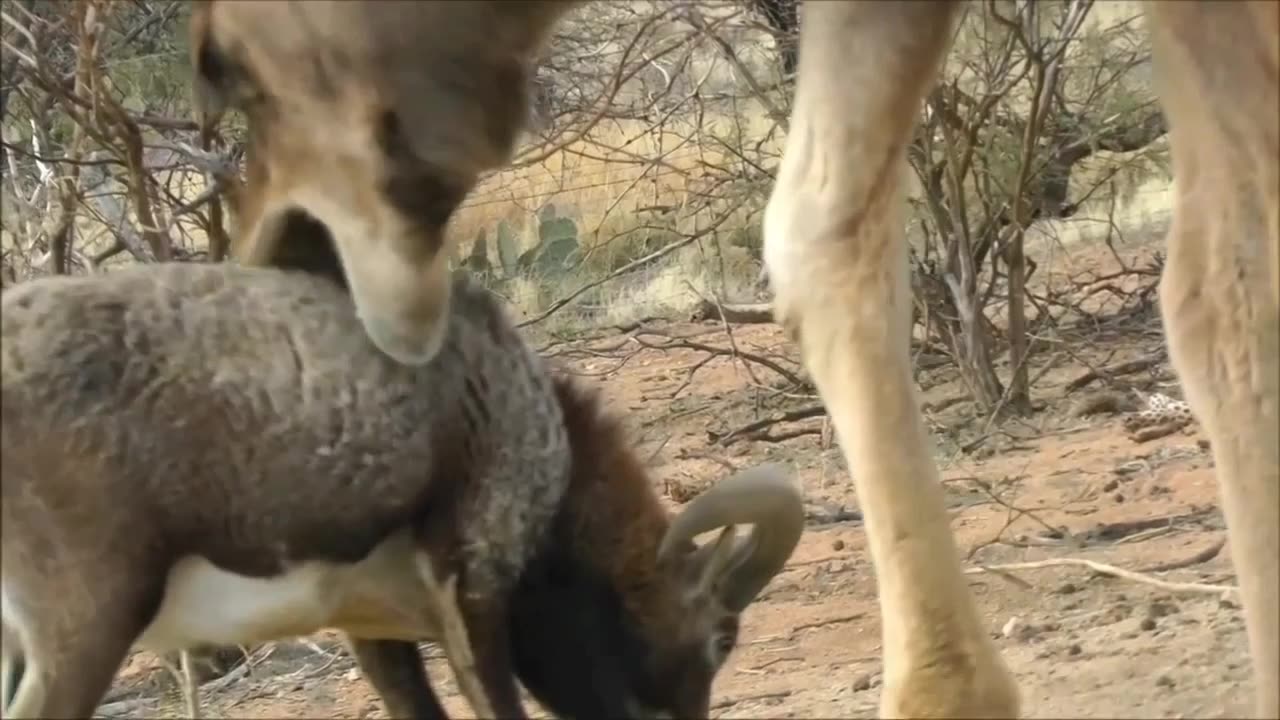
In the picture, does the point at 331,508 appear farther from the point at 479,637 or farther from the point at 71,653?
the point at 71,653

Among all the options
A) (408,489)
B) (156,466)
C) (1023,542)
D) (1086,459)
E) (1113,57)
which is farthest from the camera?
(1113,57)

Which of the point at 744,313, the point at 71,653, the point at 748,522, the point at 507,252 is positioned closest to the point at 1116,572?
the point at 748,522

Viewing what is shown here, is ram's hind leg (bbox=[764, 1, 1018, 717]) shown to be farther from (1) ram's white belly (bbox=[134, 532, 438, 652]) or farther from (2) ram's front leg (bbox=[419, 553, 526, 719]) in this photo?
Result: (1) ram's white belly (bbox=[134, 532, 438, 652])

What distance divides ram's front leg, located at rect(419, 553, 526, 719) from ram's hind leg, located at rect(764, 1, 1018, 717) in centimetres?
68

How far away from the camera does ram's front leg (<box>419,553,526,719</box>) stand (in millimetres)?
3391

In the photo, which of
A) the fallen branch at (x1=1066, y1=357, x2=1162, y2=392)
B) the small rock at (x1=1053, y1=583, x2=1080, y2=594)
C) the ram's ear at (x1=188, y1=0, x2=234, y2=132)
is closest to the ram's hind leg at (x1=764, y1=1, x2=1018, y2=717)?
the ram's ear at (x1=188, y1=0, x2=234, y2=132)

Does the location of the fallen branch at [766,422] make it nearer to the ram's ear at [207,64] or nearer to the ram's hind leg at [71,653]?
the ram's ear at [207,64]

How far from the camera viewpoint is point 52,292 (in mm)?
3209

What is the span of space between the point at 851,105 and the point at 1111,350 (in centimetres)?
613

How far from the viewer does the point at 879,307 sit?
135 inches

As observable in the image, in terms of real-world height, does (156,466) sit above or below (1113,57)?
below

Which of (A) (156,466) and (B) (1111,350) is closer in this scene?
(A) (156,466)

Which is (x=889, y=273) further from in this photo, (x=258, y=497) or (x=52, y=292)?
(x=52, y=292)

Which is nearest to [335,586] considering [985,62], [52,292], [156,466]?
[156,466]
